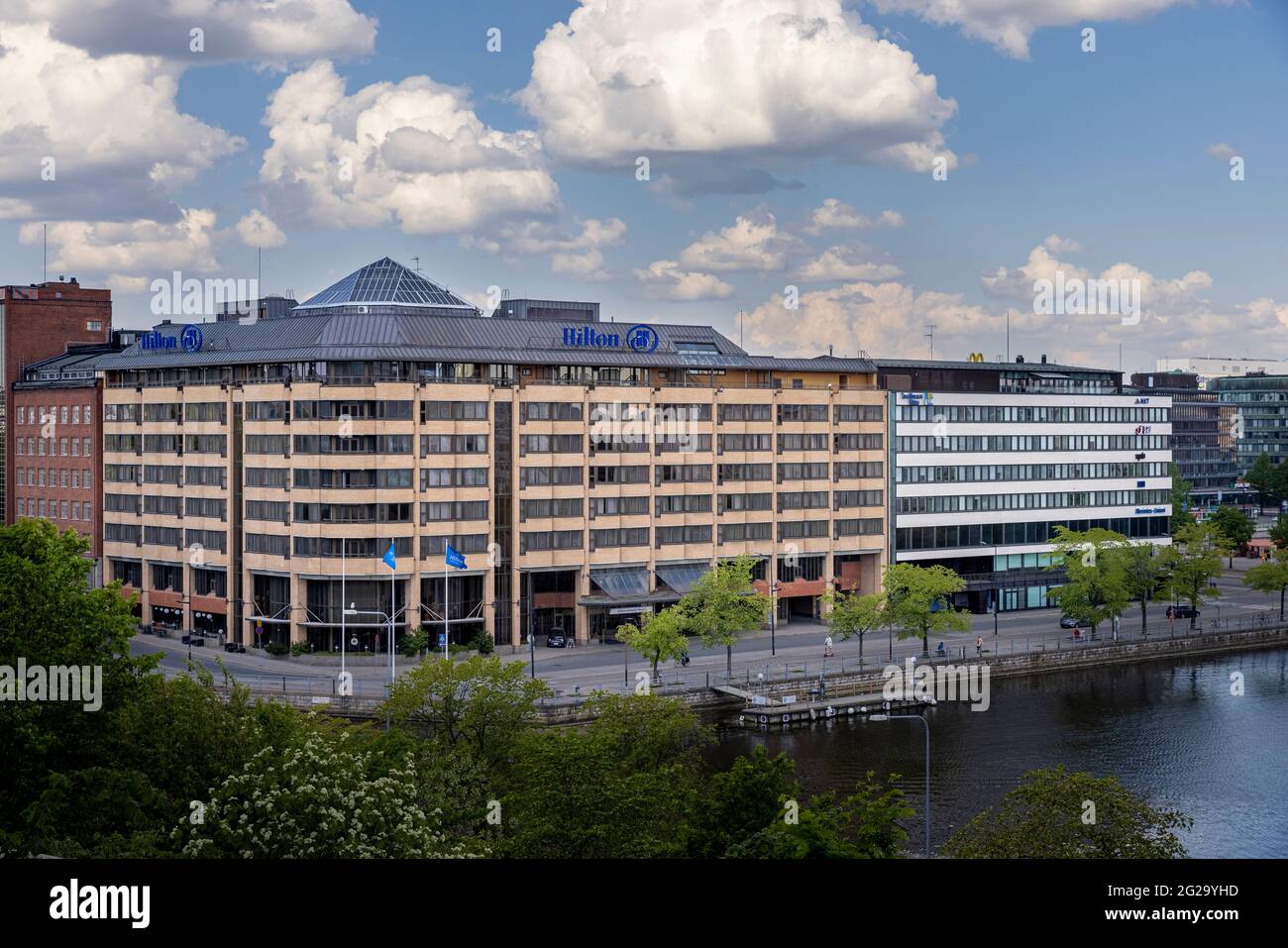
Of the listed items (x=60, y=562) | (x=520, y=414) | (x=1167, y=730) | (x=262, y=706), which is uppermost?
(x=520, y=414)

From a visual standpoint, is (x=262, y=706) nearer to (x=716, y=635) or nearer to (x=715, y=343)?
(x=716, y=635)

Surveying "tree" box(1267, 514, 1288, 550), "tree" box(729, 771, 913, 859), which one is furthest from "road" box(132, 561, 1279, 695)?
"tree" box(729, 771, 913, 859)

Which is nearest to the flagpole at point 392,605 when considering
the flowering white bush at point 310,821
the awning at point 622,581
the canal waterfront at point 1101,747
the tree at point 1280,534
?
the awning at point 622,581

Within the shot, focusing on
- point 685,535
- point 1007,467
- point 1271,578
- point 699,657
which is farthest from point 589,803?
point 1271,578

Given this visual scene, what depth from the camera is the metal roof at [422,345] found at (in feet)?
325

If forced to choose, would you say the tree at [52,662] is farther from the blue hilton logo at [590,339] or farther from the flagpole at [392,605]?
the blue hilton logo at [590,339]

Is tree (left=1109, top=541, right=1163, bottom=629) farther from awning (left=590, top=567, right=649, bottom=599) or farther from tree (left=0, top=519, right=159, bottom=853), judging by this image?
tree (left=0, top=519, right=159, bottom=853)

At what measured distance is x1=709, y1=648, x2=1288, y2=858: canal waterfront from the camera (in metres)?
62.6

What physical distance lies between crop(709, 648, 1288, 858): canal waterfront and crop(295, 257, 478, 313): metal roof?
50.6 m

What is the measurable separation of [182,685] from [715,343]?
6961 centimetres

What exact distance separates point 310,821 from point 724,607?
58.0 meters

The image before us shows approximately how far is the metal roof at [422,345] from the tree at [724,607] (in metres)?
20.9

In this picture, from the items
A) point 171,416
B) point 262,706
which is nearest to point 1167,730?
point 262,706
